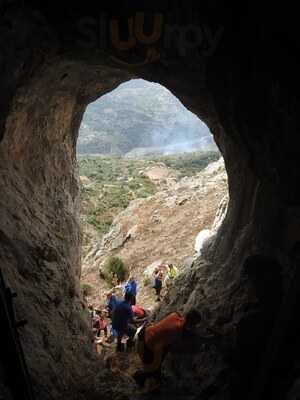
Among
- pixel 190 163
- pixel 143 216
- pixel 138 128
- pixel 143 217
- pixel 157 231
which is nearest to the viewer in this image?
pixel 157 231

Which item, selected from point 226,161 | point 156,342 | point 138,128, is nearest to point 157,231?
point 226,161

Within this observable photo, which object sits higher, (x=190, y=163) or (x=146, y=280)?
(x=190, y=163)

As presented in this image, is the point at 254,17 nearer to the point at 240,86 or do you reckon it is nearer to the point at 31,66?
the point at 240,86

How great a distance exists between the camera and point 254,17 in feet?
22.2


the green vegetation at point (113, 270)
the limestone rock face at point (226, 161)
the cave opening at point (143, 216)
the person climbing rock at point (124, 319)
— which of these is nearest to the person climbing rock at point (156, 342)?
the limestone rock face at point (226, 161)

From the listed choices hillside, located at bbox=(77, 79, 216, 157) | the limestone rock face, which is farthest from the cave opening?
hillside, located at bbox=(77, 79, 216, 157)

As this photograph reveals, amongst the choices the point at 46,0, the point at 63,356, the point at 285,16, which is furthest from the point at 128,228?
the point at 285,16

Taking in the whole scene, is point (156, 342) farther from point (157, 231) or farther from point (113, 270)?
point (157, 231)

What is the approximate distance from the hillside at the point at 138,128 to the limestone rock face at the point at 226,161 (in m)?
106

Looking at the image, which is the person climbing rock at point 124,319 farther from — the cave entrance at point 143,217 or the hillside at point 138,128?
the hillside at point 138,128

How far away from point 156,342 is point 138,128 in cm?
15460

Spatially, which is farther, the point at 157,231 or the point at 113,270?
the point at 157,231

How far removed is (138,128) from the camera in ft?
522

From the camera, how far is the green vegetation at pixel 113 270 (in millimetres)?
21641
